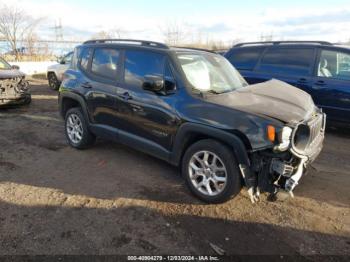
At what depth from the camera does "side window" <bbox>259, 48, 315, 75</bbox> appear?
679cm

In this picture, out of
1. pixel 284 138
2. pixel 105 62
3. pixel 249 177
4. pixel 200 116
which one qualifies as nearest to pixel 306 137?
pixel 284 138

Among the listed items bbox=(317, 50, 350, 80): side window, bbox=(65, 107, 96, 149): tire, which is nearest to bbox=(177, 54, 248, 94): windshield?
bbox=(65, 107, 96, 149): tire

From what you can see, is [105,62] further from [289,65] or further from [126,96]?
[289,65]

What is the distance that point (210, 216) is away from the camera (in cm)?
366

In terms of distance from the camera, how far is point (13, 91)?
9047mm

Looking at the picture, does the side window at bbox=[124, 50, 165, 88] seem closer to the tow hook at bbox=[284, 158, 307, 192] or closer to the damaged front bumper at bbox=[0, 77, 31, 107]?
the tow hook at bbox=[284, 158, 307, 192]

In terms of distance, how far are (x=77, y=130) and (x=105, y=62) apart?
4.67 ft

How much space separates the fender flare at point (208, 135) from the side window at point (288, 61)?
4.00 metres

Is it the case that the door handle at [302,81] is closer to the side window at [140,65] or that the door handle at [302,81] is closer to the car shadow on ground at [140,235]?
the side window at [140,65]

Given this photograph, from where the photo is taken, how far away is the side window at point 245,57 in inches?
297

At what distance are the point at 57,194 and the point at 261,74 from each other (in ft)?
16.8

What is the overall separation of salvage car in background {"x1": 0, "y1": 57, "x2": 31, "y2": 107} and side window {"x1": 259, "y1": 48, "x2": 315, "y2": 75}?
6.66m

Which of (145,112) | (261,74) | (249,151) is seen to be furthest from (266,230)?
(261,74)

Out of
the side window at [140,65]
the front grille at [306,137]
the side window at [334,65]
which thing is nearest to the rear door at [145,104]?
the side window at [140,65]
